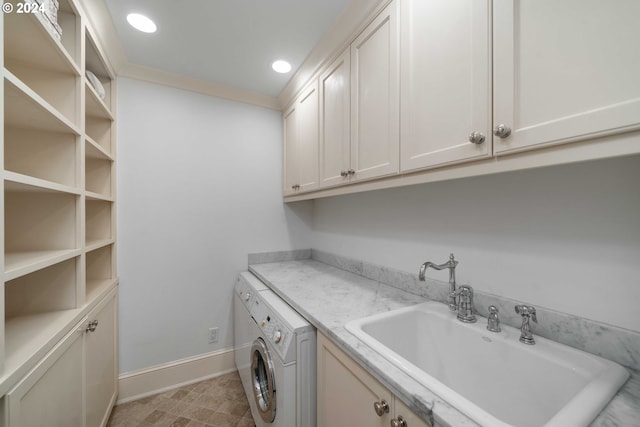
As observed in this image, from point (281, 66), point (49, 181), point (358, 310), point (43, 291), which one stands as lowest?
point (358, 310)

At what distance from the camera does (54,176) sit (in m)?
1.10

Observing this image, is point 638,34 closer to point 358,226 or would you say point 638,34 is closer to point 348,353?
point 348,353

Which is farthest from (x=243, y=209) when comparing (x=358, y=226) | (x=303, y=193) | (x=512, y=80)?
(x=512, y=80)

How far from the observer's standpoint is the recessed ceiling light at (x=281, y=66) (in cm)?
178

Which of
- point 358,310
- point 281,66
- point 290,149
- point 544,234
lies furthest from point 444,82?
point 290,149

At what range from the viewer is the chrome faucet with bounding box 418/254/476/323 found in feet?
3.41

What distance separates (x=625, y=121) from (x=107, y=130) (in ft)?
8.22

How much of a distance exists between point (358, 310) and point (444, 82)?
1020 millimetres

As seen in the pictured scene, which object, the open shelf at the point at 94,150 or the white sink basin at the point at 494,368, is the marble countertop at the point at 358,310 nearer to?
the white sink basin at the point at 494,368

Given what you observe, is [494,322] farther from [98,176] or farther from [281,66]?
[98,176]

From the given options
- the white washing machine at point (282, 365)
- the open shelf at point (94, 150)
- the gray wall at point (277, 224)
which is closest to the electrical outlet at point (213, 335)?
the gray wall at point (277, 224)

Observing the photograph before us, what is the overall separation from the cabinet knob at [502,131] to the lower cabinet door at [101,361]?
190 cm

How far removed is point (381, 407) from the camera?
716 mm

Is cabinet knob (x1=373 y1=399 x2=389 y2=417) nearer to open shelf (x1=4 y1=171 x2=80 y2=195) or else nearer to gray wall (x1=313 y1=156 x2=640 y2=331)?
gray wall (x1=313 y1=156 x2=640 y2=331)
